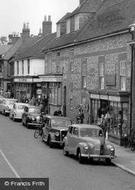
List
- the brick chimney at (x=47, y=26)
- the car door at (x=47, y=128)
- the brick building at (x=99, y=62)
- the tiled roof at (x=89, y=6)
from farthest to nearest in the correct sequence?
the brick chimney at (x=47, y=26) → the tiled roof at (x=89, y=6) → the brick building at (x=99, y=62) → the car door at (x=47, y=128)

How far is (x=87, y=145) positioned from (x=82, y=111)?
16.8 m

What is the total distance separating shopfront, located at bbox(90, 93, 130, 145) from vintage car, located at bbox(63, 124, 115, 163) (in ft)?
16.6

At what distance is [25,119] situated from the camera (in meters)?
41.4

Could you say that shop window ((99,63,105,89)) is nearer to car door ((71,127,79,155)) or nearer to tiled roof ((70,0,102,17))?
tiled roof ((70,0,102,17))

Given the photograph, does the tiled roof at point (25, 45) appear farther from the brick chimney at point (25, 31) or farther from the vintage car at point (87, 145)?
the vintage car at point (87, 145)

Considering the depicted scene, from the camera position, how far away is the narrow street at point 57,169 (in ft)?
60.1

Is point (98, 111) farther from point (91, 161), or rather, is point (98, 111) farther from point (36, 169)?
point (36, 169)

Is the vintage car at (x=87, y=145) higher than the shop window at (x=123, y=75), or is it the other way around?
the shop window at (x=123, y=75)

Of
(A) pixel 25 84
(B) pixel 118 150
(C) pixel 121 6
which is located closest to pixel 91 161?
(B) pixel 118 150

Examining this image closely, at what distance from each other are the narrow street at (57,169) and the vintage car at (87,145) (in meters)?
0.39

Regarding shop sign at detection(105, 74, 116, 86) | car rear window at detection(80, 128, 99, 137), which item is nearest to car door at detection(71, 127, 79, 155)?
car rear window at detection(80, 128, 99, 137)

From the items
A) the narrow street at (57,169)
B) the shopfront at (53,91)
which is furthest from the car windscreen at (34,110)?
the narrow street at (57,169)

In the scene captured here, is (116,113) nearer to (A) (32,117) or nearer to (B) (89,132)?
(B) (89,132)

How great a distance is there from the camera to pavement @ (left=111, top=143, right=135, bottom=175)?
22.6m
